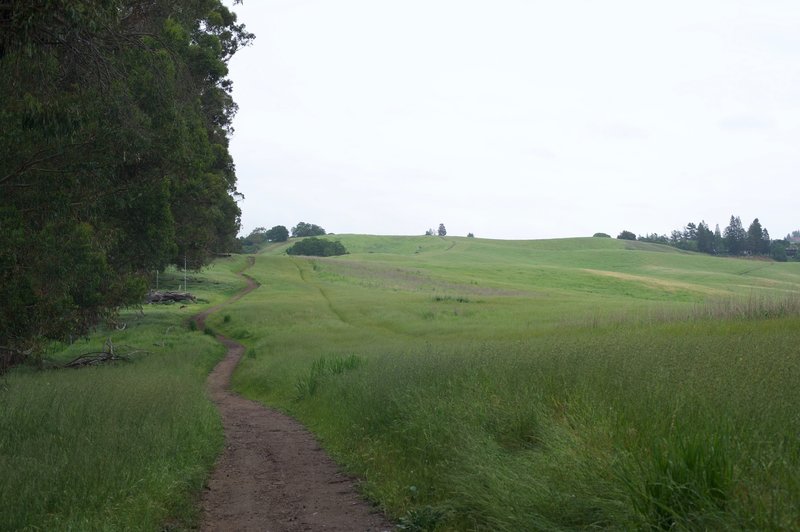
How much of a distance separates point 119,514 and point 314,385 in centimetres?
1041

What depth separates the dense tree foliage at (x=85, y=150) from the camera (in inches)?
417

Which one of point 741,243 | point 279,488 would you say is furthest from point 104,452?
point 741,243

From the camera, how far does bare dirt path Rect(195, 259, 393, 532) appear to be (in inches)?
324

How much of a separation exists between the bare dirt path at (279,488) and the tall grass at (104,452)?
379 mm

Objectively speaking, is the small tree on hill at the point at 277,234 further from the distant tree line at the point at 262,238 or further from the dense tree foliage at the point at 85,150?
the dense tree foliage at the point at 85,150

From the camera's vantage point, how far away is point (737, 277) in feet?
316

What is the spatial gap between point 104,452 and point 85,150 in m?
7.22

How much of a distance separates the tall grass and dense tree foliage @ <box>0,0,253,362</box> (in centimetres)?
255

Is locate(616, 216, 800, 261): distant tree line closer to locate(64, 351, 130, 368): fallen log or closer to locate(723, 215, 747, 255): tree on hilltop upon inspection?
locate(723, 215, 747, 255): tree on hilltop

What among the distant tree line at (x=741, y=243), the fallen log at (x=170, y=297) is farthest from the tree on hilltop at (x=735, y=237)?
the fallen log at (x=170, y=297)

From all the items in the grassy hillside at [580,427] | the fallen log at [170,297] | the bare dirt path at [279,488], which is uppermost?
the grassy hillside at [580,427]

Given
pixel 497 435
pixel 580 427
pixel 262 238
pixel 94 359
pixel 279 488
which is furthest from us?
pixel 262 238

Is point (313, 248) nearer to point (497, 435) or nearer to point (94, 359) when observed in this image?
point (94, 359)

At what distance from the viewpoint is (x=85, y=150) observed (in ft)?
46.1
